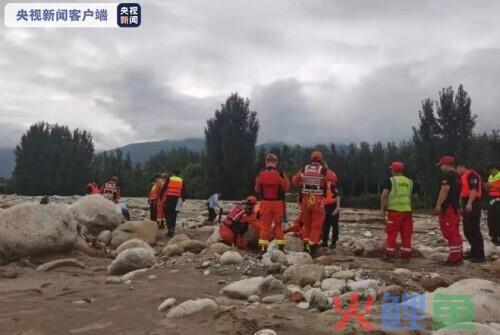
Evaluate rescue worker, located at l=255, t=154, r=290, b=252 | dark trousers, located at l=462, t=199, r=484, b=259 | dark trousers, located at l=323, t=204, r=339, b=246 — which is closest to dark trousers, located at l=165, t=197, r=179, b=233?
dark trousers, located at l=323, t=204, r=339, b=246

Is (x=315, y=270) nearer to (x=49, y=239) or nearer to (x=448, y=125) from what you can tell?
(x=49, y=239)

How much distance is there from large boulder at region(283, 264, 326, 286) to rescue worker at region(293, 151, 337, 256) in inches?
93.5

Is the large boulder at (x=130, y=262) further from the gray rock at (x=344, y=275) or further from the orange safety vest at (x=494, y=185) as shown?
the orange safety vest at (x=494, y=185)

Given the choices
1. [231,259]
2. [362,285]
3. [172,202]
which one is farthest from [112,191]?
[362,285]

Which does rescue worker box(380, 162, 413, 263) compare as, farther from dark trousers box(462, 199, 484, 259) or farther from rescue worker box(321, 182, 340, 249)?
rescue worker box(321, 182, 340, 249)

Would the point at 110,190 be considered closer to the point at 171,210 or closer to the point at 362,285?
the point at 171,210

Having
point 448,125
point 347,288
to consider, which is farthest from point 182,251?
point 448,125

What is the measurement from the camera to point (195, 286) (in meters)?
5.31

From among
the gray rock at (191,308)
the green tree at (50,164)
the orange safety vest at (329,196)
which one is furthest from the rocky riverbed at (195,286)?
the green tree at (50,164)

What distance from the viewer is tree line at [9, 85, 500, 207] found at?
3738 centimetres

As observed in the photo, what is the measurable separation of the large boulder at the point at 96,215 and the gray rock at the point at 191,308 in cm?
732

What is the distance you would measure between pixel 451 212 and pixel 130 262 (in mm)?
4683

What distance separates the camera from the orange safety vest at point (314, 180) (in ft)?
25.8

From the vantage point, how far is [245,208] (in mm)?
8641
